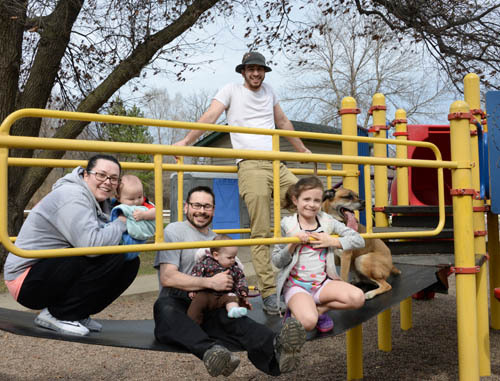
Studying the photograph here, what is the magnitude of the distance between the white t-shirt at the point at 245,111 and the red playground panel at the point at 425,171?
259 centimetres

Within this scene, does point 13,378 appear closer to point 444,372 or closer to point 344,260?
point 344,260

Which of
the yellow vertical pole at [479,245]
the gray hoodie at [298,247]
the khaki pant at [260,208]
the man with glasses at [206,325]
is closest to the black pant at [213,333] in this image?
the man with glasses at [206,325]

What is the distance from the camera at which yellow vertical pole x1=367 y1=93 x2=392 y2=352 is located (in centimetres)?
503

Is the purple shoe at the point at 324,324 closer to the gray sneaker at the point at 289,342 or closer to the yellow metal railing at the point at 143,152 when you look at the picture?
the gray sneaker at the point at 289,342

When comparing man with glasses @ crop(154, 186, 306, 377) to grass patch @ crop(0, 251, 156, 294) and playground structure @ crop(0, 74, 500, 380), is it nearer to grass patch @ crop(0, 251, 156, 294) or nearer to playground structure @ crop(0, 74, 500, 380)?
playground structure @ crop(0, 74, 500, 380)

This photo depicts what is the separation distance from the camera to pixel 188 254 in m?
2.96

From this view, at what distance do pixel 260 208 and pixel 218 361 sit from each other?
1.50m

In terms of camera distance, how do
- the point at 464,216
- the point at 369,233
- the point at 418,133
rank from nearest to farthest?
the point at 369,233
the point at 464,216
the point at 418,133

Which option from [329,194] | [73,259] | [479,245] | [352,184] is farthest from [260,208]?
[479,245]

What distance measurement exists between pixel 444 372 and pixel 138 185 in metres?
3.24

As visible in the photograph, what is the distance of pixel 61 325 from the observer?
109 inches

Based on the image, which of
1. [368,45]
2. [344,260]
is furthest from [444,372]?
[368,45]

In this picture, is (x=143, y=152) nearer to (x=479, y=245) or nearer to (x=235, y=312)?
(x=235, y=312)

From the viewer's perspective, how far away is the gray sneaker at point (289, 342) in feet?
8.32
